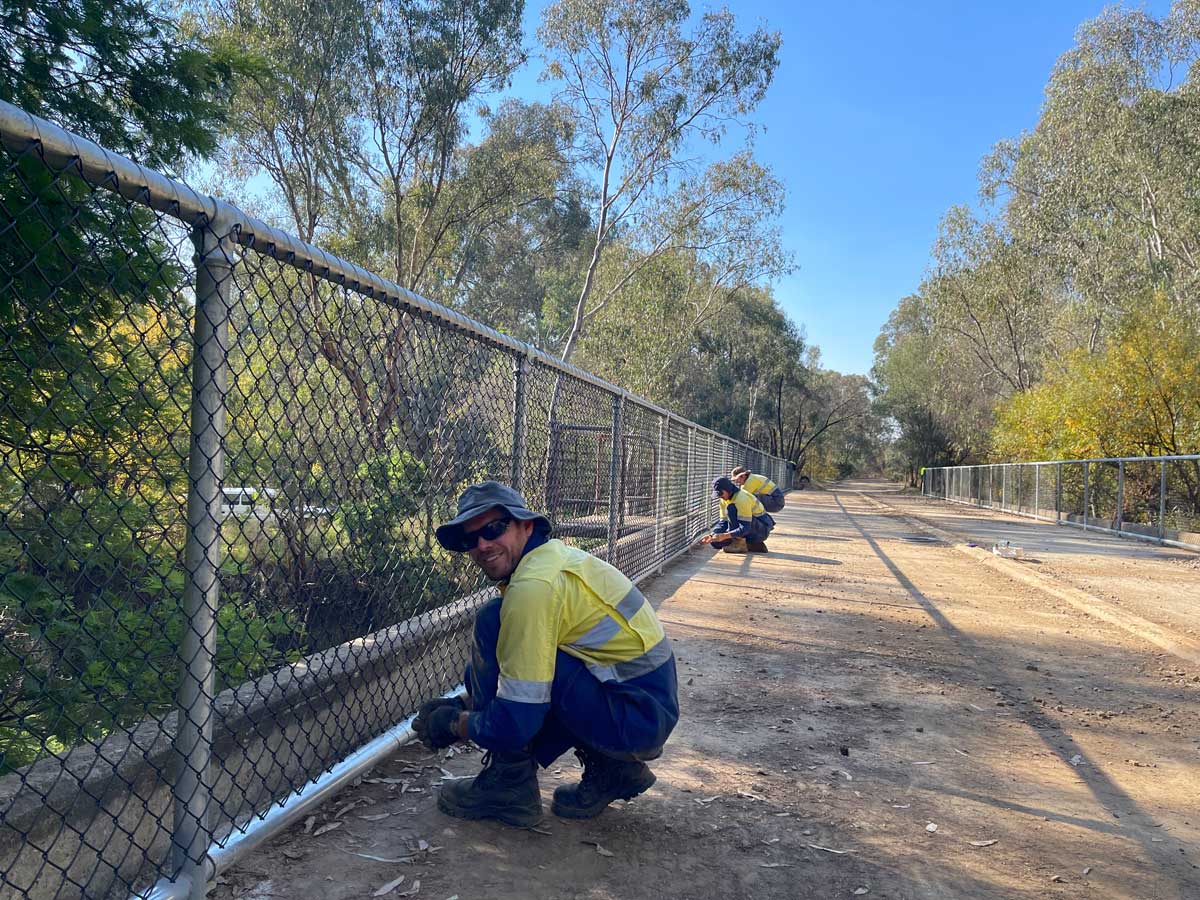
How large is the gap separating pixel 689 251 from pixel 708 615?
24812mm

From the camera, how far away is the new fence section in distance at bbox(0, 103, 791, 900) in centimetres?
220

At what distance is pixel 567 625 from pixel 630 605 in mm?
256

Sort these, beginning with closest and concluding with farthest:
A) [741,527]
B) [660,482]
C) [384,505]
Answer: [384,505]
[660,482]
[741,527]

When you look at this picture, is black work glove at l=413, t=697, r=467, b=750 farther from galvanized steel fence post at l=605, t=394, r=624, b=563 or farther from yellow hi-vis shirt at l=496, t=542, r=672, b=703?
galvanized steel fence post at l=605, t=394, r=624, b=563

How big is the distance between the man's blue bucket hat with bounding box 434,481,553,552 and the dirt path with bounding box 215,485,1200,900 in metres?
1.06

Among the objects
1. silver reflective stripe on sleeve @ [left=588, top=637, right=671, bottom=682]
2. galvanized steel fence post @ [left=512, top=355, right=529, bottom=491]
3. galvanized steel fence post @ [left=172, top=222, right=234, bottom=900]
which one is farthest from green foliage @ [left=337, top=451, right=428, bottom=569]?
galvanized steel fence post @ [left=172, top=222, right=234, bottom=900]

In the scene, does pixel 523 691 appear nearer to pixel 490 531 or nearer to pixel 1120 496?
pixel 490 531

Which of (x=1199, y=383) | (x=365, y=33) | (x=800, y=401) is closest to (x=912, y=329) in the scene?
(x=800, y=401)

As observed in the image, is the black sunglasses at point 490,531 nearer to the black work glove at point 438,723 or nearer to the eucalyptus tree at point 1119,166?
the black work glove at point 438,723

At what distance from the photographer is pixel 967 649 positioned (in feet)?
20.2

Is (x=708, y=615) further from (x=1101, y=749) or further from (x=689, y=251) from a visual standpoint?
(x=689, y=251)

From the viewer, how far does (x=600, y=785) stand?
3.01 m

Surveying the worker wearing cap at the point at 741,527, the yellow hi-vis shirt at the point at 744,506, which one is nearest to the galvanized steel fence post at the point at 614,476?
the worker wearing cap at the point at 741,527

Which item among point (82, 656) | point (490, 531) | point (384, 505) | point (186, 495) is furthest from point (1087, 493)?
point (186, 495)
